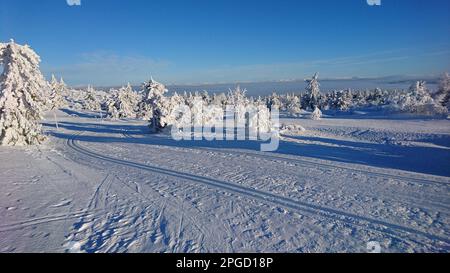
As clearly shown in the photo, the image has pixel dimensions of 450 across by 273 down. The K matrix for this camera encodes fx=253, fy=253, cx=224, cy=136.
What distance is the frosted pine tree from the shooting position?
2042 centimetres

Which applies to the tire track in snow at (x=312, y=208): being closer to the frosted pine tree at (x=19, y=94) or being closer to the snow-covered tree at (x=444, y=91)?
the frosted pine tree at (x=19, y=94)

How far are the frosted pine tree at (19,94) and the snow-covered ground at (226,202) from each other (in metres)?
5.28

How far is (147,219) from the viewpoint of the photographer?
767 centimetres

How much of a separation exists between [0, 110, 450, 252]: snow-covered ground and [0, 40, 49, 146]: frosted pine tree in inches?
208

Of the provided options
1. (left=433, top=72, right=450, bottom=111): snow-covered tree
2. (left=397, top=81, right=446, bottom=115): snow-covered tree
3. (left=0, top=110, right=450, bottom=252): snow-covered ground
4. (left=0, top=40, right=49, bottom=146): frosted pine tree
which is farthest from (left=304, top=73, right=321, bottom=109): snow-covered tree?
(left=0, top=40, right=49, bottom=146): frosted pine tree

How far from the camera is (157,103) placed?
102 ft

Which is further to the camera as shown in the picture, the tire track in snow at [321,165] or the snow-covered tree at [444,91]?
the snow-covered tree at [444,91]

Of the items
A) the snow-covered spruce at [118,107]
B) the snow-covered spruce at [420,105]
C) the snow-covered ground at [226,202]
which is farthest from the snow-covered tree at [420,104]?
the snow-covered spruce at [118,107]

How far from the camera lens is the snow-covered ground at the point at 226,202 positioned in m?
6.45

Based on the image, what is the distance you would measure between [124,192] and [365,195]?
369 inches

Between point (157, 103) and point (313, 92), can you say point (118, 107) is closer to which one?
point (157, 103)

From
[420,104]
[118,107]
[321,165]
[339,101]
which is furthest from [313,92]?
[321,165]

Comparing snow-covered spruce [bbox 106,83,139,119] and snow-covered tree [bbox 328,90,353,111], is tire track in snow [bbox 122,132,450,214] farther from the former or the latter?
snow-covered tree [bbox 328,90,353,111]
